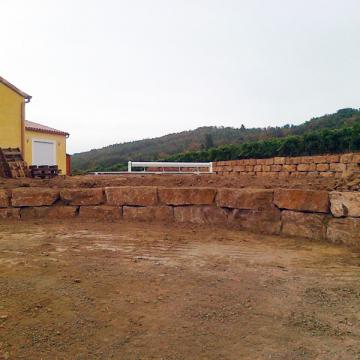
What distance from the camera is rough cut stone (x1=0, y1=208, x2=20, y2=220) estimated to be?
572cm

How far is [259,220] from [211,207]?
741 mm

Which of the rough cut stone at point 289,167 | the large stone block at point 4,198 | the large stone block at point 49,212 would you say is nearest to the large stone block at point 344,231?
→ the large stone block at point 49,212

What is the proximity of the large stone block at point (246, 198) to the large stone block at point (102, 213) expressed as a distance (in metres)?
1.61

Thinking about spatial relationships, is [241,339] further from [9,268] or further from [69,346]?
[9,268]

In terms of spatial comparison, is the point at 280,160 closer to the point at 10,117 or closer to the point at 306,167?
the point at 306,167

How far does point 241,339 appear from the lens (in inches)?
83.3

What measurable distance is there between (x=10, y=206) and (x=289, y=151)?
1312 centimetres

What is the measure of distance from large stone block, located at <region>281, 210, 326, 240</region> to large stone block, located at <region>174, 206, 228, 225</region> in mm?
856

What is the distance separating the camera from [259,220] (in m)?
4.91

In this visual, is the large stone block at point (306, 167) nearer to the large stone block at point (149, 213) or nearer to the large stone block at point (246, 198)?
the large stone block at point (246, 198)

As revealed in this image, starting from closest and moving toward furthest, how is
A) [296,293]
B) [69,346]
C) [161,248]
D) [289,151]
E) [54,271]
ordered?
[69,346]
[296,293]
[54,271]
[161,248]
[289,151]

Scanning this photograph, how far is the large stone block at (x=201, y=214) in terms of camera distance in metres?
5.21

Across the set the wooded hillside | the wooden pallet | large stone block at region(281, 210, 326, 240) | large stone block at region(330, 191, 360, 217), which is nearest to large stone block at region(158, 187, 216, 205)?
large stone block at region(281, 210, 326, 240)

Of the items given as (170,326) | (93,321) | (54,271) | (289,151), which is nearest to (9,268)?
(54,271)
